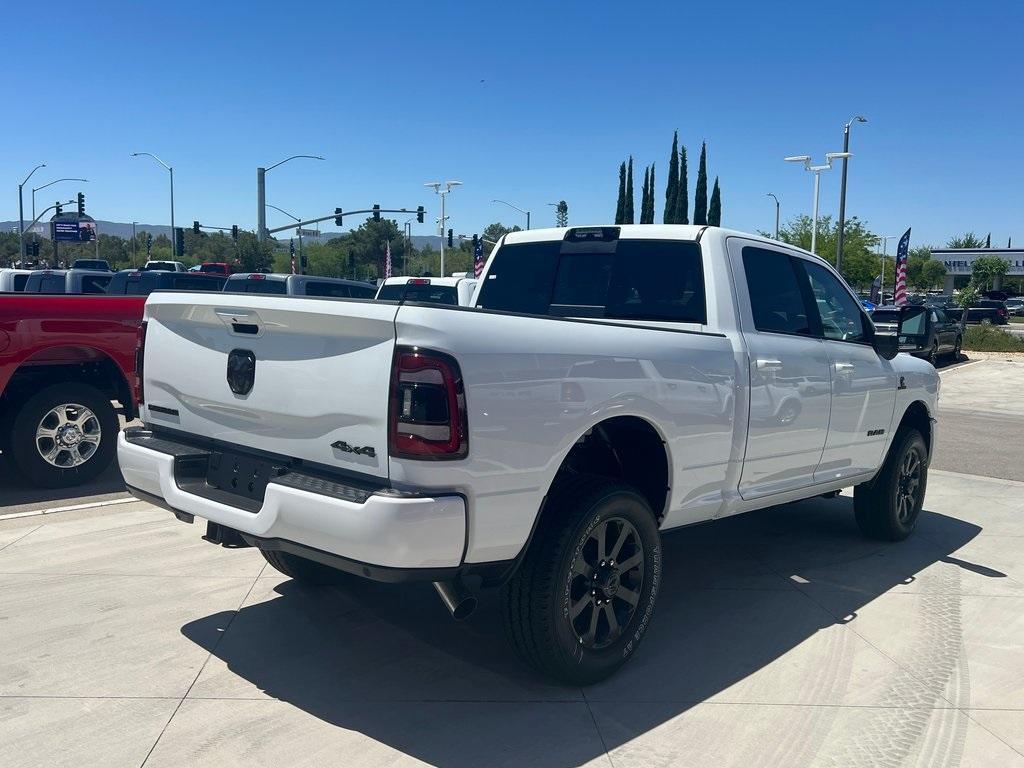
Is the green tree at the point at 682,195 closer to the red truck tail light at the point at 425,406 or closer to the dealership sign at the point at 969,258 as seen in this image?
the dealership sign at the point at 969,258

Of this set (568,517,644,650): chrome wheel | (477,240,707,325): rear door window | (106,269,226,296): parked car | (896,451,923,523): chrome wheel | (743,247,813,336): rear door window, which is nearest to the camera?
(568,517,644,650): chrome wheel

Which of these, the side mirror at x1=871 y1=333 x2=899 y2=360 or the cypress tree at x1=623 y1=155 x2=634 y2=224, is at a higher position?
the cypress tree at x1=623 y1=155 x2=634 y2=224

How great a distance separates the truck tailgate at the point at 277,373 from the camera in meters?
3.15

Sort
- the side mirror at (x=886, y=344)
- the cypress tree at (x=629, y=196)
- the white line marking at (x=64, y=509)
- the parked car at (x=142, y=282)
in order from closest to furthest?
the side mirror at (x=886, y=344)
the white line marking at (x=64, y=509)
the parked car at (x=142, y=282)
the cypress tree at (x=629, y=196)

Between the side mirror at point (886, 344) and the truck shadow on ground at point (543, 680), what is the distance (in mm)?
1378

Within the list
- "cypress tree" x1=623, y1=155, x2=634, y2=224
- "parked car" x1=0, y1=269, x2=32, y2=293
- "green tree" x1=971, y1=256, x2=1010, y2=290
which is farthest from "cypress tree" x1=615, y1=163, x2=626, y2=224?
"parked car" x1=0, y1=269, x2=32, y2=293

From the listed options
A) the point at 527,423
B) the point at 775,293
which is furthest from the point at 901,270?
the point at 527,423

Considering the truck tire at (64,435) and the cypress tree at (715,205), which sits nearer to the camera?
the truck tire at (64,435)

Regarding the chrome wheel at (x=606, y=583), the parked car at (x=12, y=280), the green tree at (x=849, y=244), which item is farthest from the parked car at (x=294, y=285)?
the green tree at (x=849, y=244)

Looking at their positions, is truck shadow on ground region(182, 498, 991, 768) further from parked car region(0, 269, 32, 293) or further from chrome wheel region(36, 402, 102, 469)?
parked car region(0, 269, 32, 293)

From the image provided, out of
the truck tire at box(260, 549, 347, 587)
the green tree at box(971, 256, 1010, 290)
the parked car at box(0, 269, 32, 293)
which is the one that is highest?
the green tree at box(971, 256, 1010, 290)

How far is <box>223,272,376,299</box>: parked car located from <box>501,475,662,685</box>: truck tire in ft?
35.6

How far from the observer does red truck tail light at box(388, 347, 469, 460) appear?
3.04m

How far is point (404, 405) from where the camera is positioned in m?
3.06
